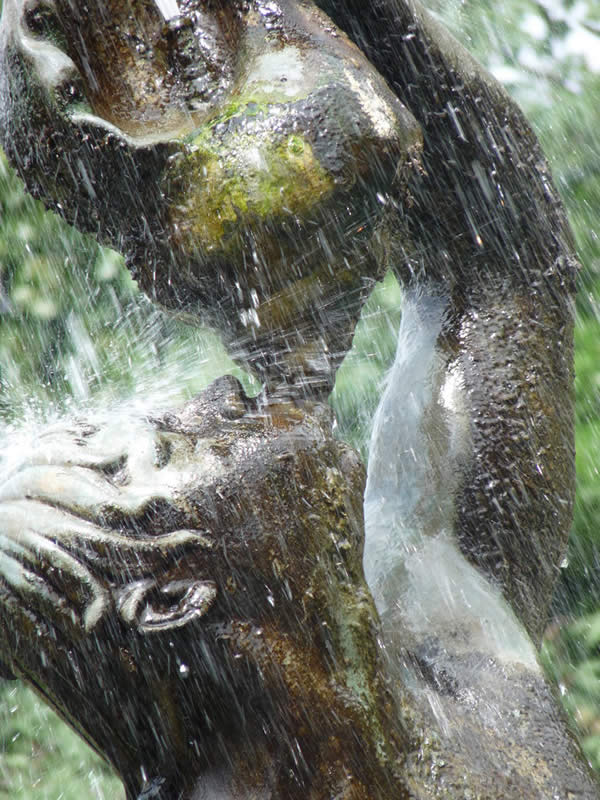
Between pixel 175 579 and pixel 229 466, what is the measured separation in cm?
12

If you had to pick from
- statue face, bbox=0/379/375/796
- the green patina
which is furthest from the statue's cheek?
statue face, bbox=0/379/375/796

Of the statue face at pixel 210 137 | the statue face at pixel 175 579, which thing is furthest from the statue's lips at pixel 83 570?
the statue face at pixel 210 137

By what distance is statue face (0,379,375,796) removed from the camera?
3.26ft

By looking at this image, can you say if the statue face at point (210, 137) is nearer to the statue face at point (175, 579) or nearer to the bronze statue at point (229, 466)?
the bronze statue at point (229, 466)

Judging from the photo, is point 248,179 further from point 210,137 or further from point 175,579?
point 175,579

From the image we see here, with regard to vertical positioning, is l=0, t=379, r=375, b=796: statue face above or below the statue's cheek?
below

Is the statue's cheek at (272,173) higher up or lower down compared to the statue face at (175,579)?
higher up

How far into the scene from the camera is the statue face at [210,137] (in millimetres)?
1037

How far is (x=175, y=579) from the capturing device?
101cm

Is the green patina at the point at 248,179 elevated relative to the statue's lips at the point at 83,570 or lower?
elevated

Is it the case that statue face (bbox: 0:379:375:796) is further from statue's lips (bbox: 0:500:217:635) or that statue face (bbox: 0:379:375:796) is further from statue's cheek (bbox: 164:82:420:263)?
statue's cheek (bbox: 164:82:420:263)

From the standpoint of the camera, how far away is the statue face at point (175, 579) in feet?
3.26

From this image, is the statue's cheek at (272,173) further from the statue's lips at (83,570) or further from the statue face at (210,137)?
the statue's lips at (83,570)

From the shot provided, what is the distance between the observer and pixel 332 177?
104 centimetres
